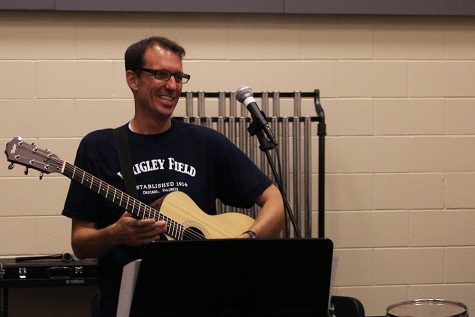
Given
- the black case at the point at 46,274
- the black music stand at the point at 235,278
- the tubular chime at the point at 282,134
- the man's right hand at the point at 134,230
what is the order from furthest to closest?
the tubular chime at the point at 282,134, the black case at the point at 46,274, the man's right hand at the point at 134,230, the black music stand at the point at 235,278

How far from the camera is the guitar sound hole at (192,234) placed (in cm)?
290

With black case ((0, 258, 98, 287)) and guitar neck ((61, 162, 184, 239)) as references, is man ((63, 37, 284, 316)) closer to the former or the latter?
guitar neck ((61, 162, 184, 239))

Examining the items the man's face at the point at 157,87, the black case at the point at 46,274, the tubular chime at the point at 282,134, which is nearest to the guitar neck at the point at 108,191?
the man's face at the point at 157,87

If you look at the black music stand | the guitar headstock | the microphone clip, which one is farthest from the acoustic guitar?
the black music stand

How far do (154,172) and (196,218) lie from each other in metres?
0.22

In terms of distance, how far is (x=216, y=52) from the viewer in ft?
14.2

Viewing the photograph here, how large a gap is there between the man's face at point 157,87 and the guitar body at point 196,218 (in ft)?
1.06

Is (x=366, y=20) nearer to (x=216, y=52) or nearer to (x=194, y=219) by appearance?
(x=216, y=52)

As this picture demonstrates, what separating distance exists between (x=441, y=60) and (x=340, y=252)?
1.18 m

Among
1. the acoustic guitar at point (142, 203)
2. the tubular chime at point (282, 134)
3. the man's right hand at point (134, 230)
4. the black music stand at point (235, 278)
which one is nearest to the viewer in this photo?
the black music stand at point (235, 278)

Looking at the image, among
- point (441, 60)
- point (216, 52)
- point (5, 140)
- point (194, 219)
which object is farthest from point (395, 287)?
point (5, 140)

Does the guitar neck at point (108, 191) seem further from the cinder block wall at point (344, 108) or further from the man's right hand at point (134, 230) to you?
the cinder block wall at point (344, 108)

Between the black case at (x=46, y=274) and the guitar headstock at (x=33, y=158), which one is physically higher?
the guitar headstock at (x=33, y=158)

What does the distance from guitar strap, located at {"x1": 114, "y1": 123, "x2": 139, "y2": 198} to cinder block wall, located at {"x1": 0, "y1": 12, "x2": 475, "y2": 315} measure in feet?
4.43
